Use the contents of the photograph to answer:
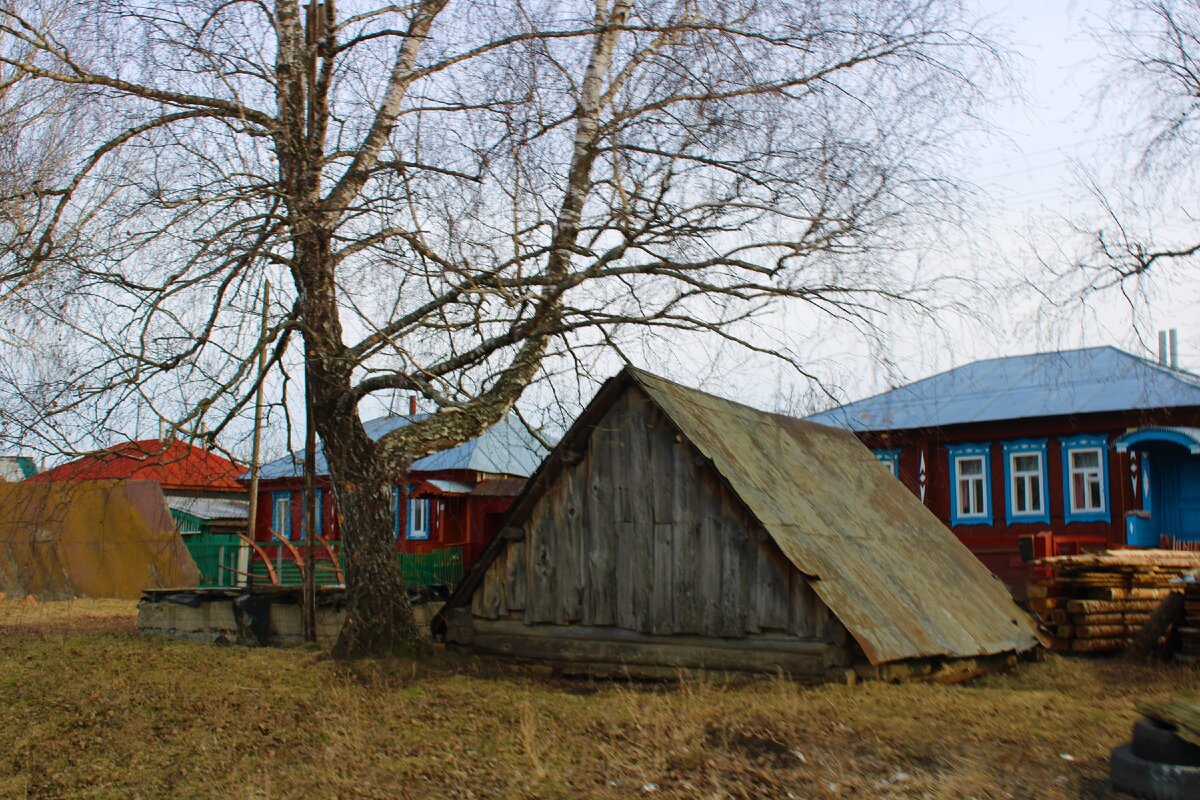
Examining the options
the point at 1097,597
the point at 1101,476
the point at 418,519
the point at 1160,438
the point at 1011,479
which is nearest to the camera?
the point at 1097,597

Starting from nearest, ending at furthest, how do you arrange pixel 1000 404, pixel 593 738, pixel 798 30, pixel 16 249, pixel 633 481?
1. pixel 593 738
2. pixel 16 249
3. pixel 798 30
4. pixel 633 481
5. pixel 1000 404

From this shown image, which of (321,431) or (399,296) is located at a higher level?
(399,296)

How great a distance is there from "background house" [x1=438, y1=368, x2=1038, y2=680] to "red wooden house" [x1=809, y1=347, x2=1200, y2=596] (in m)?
9.55

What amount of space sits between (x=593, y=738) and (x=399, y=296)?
479 cm

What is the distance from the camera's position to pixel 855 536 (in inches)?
491

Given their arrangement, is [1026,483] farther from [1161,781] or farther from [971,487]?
[1161,781]

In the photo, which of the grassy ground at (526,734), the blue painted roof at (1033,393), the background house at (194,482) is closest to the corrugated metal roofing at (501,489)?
the background house at (194,482)

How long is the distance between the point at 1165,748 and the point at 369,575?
8420 mm

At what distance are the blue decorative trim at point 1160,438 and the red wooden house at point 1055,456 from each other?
0.08 ft

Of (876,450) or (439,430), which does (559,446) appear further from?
(876,450)

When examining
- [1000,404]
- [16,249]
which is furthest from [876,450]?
[16,249]

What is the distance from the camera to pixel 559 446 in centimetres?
1248

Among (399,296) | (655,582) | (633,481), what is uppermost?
(399,296)

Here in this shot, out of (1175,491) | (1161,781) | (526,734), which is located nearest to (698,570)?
(526,734)
